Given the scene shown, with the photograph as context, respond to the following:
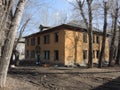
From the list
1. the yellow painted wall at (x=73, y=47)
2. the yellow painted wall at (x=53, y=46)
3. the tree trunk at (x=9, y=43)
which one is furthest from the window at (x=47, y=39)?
the tree trunk at (x=9, y=43)

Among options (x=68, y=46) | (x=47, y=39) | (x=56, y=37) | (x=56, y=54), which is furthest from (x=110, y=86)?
(x=47, y=39)

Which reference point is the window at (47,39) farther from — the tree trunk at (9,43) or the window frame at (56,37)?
the tree trunk at (9,43)

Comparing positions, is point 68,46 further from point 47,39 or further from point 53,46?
point 47,39

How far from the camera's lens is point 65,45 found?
37469mm

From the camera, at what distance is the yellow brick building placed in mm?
37750

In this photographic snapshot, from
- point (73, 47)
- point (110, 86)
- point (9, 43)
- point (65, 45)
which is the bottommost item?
point (110, 86)

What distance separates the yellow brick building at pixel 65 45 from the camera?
37750mm

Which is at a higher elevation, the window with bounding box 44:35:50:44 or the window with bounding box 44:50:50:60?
the window with bounding box 44:35:50:44

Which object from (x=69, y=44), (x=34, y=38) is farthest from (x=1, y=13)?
(x=34, y=38)

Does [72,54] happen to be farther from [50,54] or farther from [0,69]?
[0,69]

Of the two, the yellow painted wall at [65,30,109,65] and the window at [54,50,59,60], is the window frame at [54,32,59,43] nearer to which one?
the window at [54,50,59,60]

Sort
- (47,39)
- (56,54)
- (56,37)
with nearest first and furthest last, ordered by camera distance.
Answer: (56,54) < (56,37) < (47,39)

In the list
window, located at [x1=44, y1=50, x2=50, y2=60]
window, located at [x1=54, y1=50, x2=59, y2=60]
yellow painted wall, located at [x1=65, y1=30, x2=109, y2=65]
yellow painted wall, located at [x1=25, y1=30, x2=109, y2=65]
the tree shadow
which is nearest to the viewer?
the tree shadow

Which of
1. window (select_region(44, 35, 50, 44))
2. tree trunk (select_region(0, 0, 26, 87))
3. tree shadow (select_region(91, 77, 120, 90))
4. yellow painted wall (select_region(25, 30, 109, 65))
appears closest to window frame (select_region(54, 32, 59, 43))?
yellow painted wall (select_region(25, 30, 109, 65))
